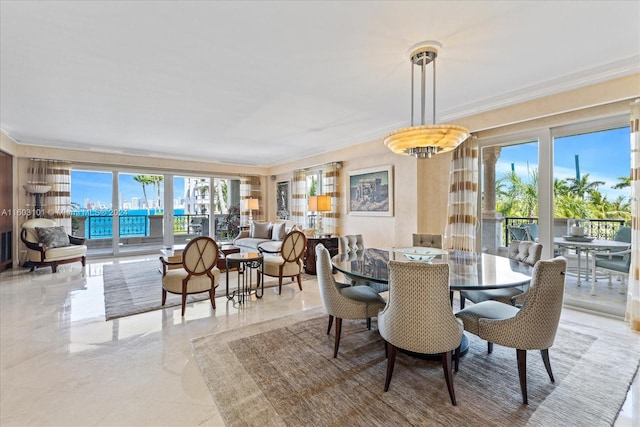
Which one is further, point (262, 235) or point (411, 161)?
point (262, 235)

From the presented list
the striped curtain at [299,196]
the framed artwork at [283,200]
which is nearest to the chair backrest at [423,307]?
the striped curtain at [299,196]

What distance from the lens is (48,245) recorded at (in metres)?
5.46

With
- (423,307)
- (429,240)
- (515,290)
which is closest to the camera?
(423,307)

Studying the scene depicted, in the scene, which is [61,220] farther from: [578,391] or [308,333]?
[578,391]

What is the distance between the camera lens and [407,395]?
197cm

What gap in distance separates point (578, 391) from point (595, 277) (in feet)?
7.36

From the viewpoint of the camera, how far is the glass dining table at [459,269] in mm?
2045

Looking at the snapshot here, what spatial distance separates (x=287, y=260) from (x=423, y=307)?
2.69 metres

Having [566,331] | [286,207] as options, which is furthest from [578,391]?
[286,207]

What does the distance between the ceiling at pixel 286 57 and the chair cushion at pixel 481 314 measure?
7.08 feet

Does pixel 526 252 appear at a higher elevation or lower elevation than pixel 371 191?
lower

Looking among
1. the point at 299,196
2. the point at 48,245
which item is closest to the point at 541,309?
the point at 299,196

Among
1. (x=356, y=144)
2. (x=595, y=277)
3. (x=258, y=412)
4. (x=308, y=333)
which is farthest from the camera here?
(x=356, y=144)

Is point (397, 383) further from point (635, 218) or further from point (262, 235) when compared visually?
point (262, 235)
